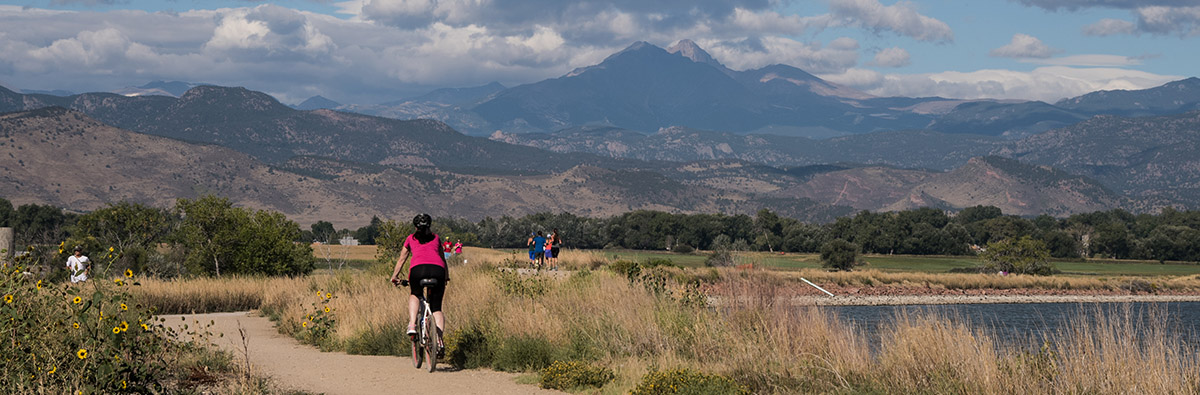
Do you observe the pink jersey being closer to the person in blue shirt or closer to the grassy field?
the person in blue shirt

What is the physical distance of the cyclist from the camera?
13.5m

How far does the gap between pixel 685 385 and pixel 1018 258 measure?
92985mm

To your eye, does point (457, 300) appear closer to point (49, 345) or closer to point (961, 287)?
point (49, 345)

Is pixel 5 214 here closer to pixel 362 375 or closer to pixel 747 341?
pixel 362 375

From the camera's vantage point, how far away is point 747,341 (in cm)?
1320

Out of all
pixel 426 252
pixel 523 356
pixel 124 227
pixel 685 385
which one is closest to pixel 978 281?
pixel 124 227

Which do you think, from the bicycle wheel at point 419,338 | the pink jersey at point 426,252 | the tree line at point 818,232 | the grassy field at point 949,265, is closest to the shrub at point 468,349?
the bicycle wheel at point 419,338

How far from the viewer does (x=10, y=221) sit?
11550cm

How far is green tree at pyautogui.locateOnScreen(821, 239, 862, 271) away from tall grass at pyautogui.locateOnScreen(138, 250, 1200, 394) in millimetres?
82255

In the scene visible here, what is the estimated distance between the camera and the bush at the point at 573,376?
1231 centimetres

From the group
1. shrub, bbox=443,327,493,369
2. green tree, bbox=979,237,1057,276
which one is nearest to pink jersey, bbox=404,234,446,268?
shrub, bbox=443,327,493,369

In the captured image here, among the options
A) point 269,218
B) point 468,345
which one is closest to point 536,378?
point 468,345

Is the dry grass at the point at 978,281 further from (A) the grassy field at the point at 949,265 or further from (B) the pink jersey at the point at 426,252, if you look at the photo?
(B) the pink jersey at the point at 426,252

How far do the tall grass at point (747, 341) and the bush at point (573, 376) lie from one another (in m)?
0.21
